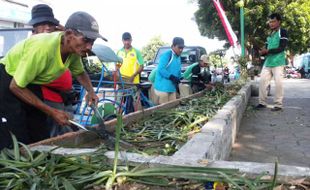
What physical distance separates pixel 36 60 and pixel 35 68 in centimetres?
6

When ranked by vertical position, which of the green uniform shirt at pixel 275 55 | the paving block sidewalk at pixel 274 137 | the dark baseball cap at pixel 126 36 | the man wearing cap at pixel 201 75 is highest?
the dark baseball cap at pixel 126 36

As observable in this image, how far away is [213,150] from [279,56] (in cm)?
524

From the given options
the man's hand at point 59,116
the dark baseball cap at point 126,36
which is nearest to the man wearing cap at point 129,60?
the dark baseball cap at point 126,36

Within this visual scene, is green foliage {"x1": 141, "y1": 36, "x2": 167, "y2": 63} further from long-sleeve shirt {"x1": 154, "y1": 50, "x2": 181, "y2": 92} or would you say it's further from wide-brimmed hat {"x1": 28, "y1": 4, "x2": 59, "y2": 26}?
wide-brimmed hat {"x1": 28, "y1": 4, "x2": 59, "y2": 26}

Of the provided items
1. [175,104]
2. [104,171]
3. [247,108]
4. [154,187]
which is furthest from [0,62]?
[247,108]

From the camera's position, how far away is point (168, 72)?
7.29 m

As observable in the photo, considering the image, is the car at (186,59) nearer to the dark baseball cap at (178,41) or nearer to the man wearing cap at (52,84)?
the dark baseball cap at (178,41)

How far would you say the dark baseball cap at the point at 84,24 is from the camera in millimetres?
2953

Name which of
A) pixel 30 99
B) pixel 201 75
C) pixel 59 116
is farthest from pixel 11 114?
pixel 201 75

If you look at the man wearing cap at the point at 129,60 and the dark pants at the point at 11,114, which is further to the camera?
the man wearing cap at the point at 129,60

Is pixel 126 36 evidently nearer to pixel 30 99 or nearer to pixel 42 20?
pixel 42 20

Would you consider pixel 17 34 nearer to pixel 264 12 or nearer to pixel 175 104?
pixel 175 104

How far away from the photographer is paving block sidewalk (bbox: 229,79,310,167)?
5.07m

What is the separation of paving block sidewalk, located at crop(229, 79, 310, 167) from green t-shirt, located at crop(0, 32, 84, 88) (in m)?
2.27
